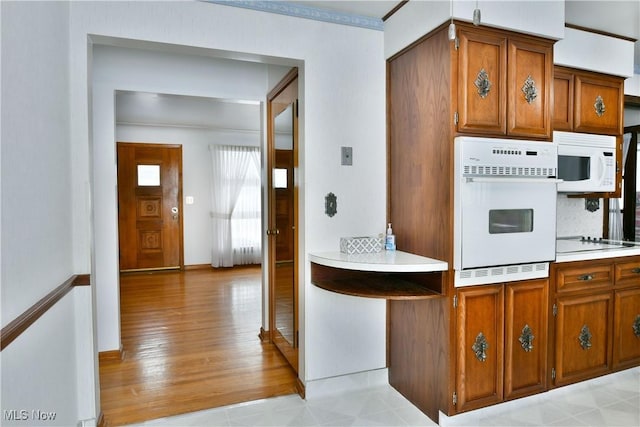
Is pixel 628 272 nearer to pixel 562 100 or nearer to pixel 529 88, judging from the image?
pixel 562 100

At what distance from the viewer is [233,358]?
10.7ft

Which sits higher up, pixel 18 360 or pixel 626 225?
pixel 626 225

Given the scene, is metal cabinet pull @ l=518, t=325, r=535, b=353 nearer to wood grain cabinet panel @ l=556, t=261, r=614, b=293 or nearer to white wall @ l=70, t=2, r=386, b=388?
wood grain cabinet panel @ l=556, t=261, r=614, b=293

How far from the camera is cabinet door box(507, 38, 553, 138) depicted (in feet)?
7.66

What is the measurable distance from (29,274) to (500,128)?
242cm

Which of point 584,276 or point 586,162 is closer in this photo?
point 584,276

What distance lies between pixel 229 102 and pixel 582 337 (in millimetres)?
3770

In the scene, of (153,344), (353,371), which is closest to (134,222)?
(153,344)

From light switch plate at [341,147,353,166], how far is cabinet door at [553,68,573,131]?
5.05 feet

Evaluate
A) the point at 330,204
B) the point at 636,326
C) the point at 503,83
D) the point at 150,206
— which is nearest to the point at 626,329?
the point at 636,326

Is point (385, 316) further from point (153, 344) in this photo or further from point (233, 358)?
point (153, 344)

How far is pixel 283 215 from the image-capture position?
10.6 feet

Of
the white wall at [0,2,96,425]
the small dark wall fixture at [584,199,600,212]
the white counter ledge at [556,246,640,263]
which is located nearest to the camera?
the white wall at [0,2,96,425]

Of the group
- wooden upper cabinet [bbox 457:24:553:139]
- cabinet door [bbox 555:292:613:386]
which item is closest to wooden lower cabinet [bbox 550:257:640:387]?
cabinet door [bbox 555:292:613:386]
